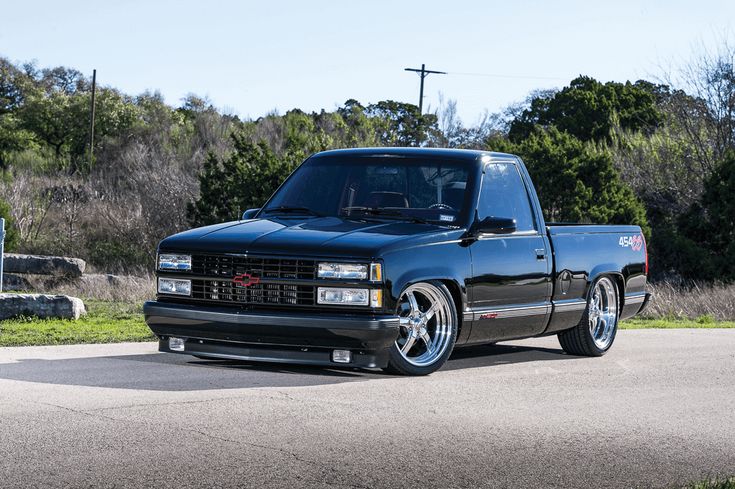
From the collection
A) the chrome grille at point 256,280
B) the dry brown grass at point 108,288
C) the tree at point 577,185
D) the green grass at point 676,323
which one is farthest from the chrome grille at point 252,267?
the tree at point 577,185

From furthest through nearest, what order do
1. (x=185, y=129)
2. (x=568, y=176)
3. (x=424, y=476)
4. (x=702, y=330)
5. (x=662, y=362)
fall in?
(x=185, y=129)
(x=568, y=176)
(x=702, y=330)
(x=662, y=362)
(x=424, y=476)

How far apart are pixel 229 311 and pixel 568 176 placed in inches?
950

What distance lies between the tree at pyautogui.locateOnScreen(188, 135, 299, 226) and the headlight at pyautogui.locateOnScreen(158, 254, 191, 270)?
2077 cm

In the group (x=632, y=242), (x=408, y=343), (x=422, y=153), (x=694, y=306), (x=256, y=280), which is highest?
(x=422, y=153)

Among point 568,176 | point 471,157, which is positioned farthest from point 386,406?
point 568,176

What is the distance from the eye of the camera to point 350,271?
891 cm

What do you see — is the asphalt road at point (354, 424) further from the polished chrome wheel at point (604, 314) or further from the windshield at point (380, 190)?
the windshield at point (380, 190)

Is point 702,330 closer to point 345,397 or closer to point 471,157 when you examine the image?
point 471,157

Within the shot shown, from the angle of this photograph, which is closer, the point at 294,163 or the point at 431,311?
the point at 431,311

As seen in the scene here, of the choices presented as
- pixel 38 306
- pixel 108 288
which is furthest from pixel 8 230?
pixel 38 306

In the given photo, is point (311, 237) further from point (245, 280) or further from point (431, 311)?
point (431, 311)

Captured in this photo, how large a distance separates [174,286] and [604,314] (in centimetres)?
501

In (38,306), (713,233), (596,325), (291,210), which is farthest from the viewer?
(713,233)

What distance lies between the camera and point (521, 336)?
10875 millimetres
